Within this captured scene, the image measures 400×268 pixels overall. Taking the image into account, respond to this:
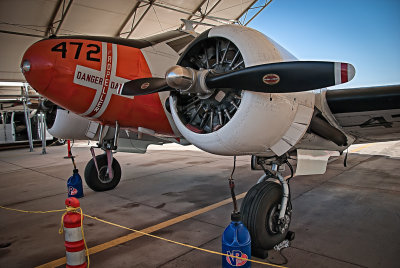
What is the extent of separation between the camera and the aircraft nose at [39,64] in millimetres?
3633

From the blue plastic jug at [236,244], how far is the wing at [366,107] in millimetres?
1960

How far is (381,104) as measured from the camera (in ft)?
11.0

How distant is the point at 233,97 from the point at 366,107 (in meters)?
1.64

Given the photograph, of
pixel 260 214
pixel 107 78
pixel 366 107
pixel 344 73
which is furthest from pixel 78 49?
pixel 366 107

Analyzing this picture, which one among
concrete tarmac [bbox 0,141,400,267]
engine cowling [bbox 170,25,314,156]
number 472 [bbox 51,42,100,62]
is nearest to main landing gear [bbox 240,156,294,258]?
concrete tarmac [bbox 0,141,400,267]

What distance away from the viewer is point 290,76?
2643mm

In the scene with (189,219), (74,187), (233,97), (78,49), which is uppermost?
(78,49)

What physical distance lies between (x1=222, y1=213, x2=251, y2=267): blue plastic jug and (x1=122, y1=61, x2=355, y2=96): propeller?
123cm

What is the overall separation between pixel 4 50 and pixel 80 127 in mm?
14066

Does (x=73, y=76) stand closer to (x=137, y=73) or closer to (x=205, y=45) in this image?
(x=137, y=73)

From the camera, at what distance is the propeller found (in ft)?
8.27

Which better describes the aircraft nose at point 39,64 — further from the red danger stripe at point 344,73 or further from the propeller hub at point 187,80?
the red danger stripe at point 344,73

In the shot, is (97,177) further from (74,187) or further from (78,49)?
(78,49)

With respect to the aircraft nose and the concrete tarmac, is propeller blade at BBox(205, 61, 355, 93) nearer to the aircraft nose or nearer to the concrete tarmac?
the concrete tarmac
